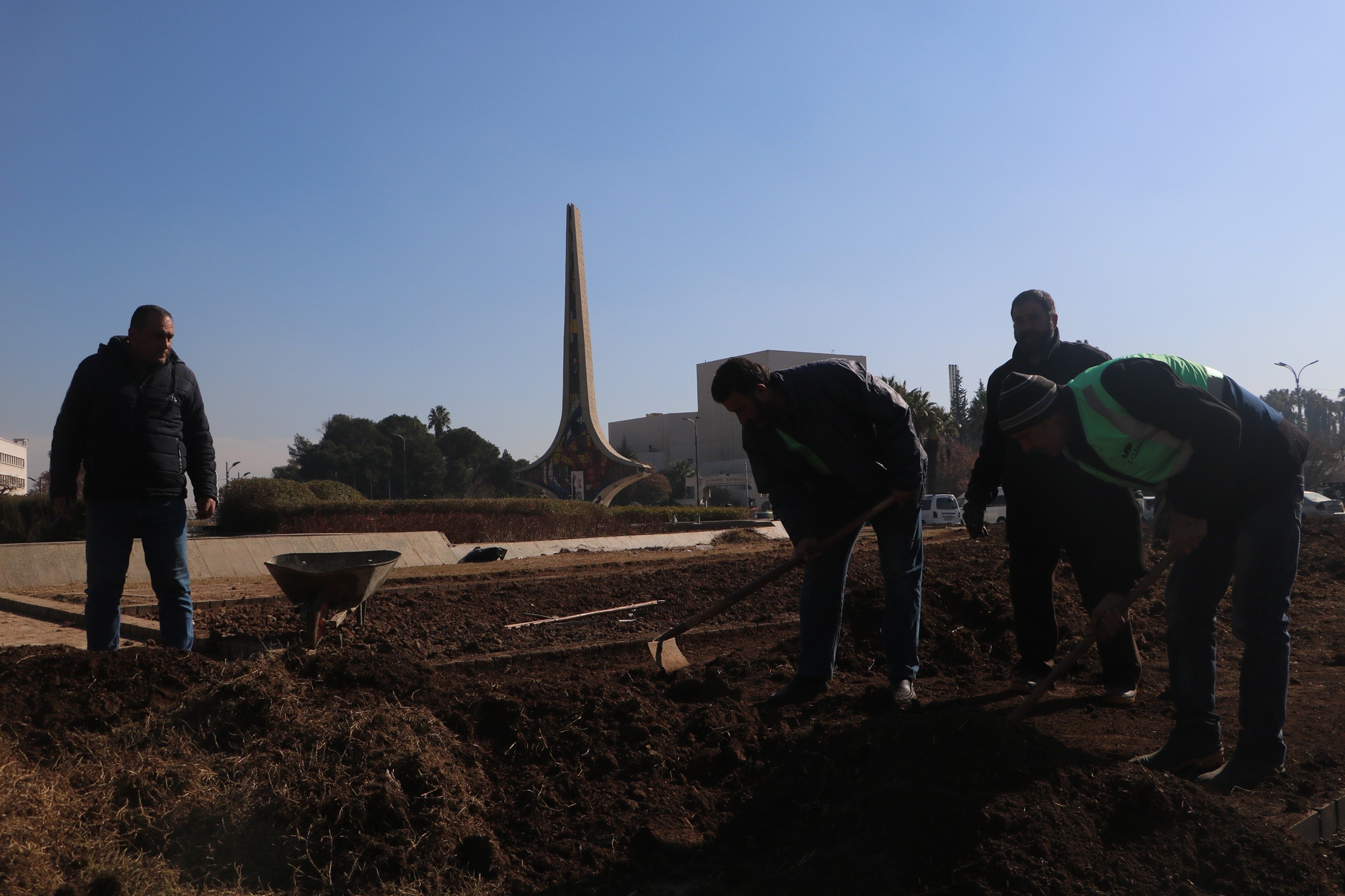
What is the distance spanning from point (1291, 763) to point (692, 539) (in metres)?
17.7

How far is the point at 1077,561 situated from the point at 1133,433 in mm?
1521

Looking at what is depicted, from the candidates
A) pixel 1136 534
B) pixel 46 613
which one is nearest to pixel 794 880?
pixel 1136 534

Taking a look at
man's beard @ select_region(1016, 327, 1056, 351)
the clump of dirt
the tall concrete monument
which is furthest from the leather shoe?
the tall concrete monument

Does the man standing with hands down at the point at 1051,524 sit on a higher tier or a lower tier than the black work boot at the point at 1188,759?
higher

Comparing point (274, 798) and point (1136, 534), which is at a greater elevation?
point (1136, 534)

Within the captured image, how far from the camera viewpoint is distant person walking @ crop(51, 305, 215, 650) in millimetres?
4410

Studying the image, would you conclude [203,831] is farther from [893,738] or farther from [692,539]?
[692,539]

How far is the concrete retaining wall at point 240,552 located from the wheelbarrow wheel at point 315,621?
123 inches

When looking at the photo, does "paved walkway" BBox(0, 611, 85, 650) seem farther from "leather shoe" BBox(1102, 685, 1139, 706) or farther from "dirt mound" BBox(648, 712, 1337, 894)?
"leather shoe" BBox(1102, 685, 1139, 706)

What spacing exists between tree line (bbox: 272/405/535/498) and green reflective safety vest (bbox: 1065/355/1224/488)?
205 ft

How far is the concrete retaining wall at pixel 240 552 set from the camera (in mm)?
10578

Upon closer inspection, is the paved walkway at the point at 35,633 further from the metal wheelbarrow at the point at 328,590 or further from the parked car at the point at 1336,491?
the parked car at the point at 1336,491

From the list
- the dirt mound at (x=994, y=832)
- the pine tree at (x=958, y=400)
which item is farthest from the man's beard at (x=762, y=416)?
the pine tree at (x=958, y=400)

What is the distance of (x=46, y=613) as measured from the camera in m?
7.41
